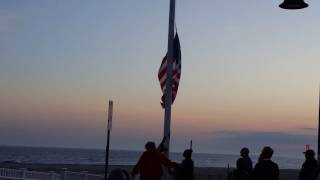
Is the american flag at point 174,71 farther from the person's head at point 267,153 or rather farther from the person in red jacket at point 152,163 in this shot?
the person's head at point 267,153

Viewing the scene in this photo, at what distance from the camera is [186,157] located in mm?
15594

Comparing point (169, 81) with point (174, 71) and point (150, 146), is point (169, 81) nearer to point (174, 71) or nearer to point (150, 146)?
point (174, 71)

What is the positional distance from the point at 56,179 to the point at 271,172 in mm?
11849

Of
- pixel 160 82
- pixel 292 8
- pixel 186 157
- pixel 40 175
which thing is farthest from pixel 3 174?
pixel 292 8

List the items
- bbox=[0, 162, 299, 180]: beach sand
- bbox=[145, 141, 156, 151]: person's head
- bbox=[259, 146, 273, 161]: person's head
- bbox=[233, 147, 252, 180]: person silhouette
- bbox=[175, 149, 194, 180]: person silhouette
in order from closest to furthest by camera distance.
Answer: bbox=[259, 146, 273, 161]: person's head < bbox=[145, 141, 156, 151]: person's head < bbox=[233, 147, 252, 180]: person silhouette < bbox=[175, 149, 194, 180]: person silhouette < bbox=[0, 162, 299, 180]: beach sand

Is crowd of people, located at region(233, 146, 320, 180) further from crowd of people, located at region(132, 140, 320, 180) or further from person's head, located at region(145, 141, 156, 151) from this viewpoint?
person's head, located at region(145, 141, 156, 151)

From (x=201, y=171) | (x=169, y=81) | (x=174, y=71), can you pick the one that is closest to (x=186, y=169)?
(x=169, y=81)

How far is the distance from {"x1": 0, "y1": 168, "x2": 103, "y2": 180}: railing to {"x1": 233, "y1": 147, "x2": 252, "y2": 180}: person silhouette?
19.2 feet

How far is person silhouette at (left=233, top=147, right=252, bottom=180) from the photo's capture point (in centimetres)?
1500

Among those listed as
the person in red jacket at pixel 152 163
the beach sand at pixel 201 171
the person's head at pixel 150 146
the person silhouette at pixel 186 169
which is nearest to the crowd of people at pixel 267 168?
the person silhouette at pixel 186 169

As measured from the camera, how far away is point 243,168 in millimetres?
15195

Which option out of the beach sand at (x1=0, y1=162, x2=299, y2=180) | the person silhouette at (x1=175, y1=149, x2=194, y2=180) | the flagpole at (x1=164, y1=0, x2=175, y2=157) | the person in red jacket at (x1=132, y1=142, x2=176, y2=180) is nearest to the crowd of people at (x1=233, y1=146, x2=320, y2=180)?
the person silhouette at (x1=175, y1=149, x2=194, y2=180)

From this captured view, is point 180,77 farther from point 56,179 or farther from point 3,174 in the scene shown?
point 3,174

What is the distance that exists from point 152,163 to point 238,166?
2.09 meters
